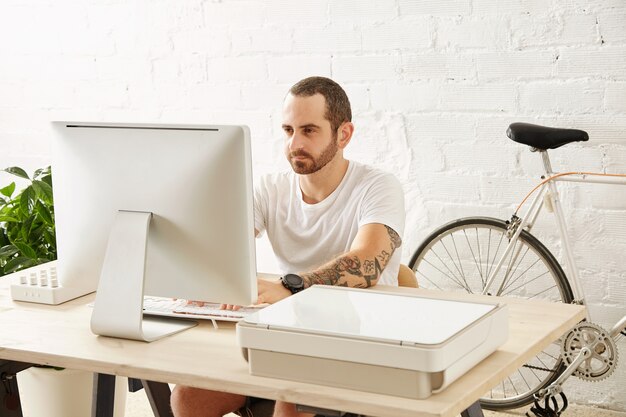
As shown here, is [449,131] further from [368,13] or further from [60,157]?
[60,157]

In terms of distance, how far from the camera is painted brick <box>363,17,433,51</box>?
10.6 feet

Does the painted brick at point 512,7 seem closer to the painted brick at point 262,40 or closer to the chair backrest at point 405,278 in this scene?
the painted brick at point 262,40

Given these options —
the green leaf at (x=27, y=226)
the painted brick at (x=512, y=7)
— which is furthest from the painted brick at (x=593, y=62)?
the green leaf at (x=27, y=226)

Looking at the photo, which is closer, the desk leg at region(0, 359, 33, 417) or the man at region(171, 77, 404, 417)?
the desk leg at region(0, 359, 33, 417)

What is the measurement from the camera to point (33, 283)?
2213 millimetres

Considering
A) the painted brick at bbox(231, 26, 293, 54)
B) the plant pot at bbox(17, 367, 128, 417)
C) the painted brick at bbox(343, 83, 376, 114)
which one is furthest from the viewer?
the painted brick at bbox(231, 26, 293, 54)

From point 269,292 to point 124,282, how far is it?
290 mm

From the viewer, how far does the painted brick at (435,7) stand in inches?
124

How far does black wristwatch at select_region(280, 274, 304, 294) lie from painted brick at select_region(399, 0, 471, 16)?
4.59 feet

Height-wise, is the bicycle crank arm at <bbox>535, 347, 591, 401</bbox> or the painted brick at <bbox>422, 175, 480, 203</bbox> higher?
the painted brick at <bbox>422, 175, 480, 203</bbox>

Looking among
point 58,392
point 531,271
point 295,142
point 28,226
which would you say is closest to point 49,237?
point 28,226

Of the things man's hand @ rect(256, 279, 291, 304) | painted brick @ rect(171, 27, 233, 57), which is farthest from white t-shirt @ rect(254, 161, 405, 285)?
painted brick @ rect(171, 27, 233, 57)

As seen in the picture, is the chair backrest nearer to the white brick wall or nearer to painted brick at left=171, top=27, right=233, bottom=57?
the white brick wall

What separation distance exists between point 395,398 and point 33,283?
101 centimetres
